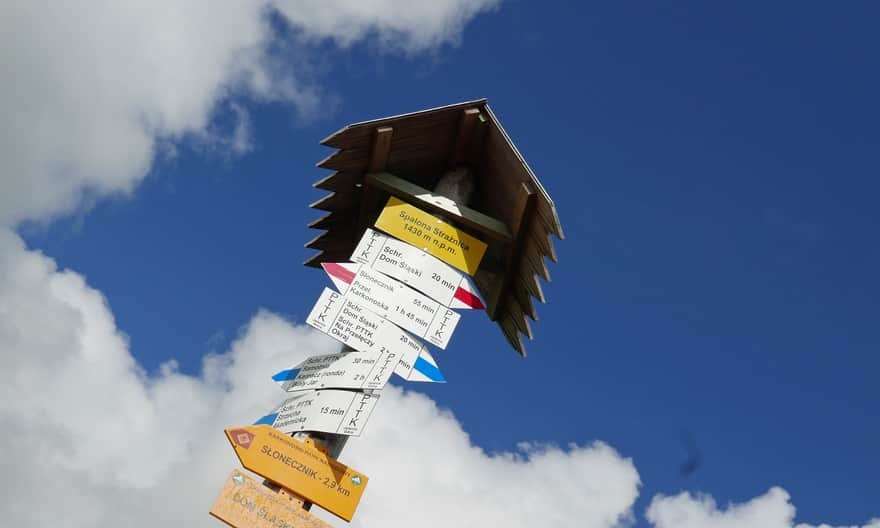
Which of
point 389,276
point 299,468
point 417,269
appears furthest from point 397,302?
point 299,468

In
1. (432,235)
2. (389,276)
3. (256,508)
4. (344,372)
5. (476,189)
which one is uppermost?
(476,189)

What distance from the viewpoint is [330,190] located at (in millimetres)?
6266

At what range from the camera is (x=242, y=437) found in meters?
4.07

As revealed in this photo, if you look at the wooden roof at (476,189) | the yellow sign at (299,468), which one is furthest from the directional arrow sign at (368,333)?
the wooden roof at (476,189)

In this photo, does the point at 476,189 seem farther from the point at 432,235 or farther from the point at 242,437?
the point at 242,437

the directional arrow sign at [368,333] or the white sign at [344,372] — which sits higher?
the directional arrow sign at [368,333]

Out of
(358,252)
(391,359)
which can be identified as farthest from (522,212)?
(391,359)

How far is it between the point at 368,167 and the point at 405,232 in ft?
2.97

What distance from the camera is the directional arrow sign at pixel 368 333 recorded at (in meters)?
4.75

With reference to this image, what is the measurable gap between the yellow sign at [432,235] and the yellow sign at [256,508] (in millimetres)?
2319

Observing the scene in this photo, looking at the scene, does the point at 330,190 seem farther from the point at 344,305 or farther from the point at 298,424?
the point at 298,424

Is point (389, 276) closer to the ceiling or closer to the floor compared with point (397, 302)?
closer to the ceiling

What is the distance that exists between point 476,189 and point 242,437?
3501 millimetres

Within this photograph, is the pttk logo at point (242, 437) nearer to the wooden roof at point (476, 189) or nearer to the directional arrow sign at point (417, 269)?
the directional arrow sign at point (417, 269)
